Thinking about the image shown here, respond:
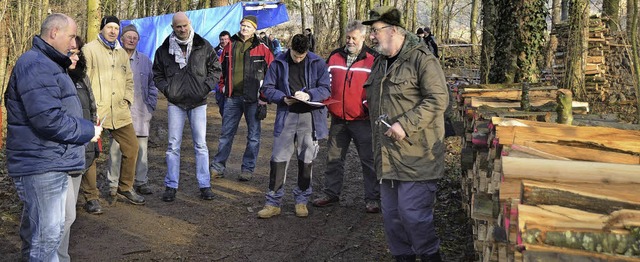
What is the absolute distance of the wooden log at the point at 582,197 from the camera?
2875 millimetres

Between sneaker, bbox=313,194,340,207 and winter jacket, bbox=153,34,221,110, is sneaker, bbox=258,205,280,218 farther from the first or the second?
winter jacket, bbox=153,34,221,110

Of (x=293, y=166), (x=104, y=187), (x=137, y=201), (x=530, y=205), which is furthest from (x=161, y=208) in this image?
(x=530, y=205)

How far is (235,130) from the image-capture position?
916 centimetres

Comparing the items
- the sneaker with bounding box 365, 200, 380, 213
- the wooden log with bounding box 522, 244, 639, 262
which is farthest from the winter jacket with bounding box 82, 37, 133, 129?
the wooden log with bounding box 522, 244, 639, 262

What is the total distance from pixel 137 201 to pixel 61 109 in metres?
3.38

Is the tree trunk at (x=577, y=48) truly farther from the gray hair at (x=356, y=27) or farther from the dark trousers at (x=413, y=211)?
the dark trousers at (x=413, y=211)

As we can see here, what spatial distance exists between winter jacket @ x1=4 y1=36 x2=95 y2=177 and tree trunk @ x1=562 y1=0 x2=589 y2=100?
40.3 feet

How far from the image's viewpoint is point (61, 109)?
4.49 meters

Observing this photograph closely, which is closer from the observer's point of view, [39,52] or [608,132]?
[608,132]

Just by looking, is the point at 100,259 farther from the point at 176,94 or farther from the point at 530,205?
the point at 530,205

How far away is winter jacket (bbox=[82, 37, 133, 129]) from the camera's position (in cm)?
743

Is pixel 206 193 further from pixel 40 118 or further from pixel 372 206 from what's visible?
pixel 40 118

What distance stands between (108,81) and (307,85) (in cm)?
218

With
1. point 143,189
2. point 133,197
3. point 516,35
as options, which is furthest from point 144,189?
point 516,35
